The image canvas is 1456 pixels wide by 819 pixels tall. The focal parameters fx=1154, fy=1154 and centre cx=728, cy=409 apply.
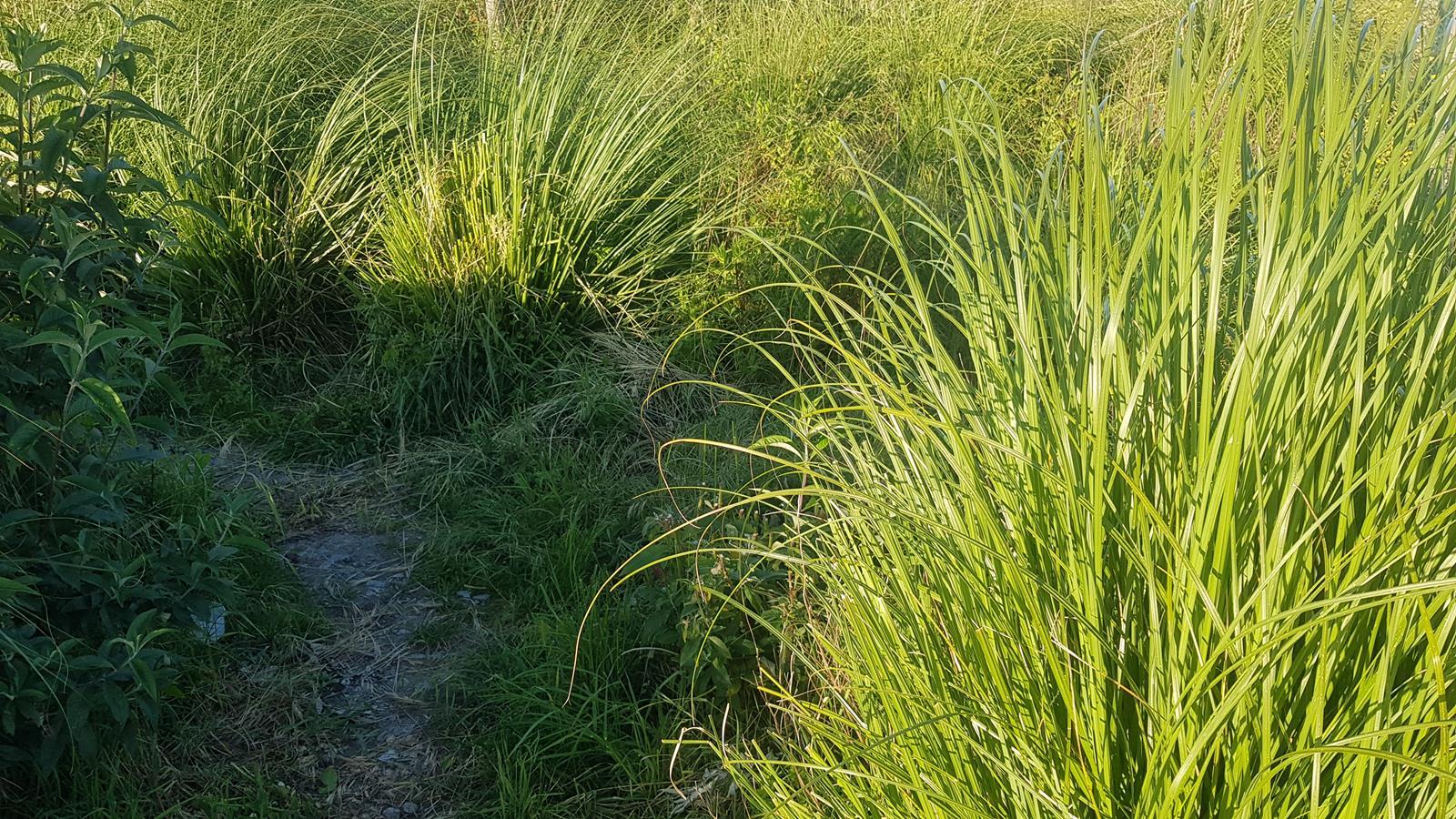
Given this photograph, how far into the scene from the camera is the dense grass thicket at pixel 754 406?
1.45 meters

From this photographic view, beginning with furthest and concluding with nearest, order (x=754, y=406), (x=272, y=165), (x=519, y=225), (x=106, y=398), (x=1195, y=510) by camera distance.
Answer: (x=272, y=165)
(x=519, y=225)
(x=754, y=406)
(x=106, y=398)
(x=1195, y=510)

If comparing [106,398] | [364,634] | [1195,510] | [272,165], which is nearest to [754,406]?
[364,634]

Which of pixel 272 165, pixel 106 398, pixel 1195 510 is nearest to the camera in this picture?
pixel 1195 510

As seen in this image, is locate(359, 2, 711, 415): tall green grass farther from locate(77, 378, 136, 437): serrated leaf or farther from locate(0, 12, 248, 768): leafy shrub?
locate(77, 378, 136, 437): serrated leaf

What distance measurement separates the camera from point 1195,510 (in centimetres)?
144

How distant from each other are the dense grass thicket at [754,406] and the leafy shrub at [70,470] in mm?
16

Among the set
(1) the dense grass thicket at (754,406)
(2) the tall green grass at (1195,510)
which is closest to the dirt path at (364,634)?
(1) the dense grass thicket at (754,406)

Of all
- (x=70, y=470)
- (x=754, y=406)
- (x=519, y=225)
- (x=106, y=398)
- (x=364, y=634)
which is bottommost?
(x=364, y=634)

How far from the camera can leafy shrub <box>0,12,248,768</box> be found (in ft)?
7.69

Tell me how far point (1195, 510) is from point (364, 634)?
2519mm

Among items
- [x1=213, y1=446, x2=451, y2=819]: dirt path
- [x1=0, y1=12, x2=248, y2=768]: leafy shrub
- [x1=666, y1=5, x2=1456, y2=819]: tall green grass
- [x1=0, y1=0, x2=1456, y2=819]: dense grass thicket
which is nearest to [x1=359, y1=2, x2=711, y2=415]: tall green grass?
[x1=0, y1=0, x2=1456, y2=819]: dense grass thicket

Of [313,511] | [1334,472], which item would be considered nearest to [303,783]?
[313,511]

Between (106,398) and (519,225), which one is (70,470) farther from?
(519,225)

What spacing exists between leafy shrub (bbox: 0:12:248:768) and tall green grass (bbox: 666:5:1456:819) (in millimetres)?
1440
